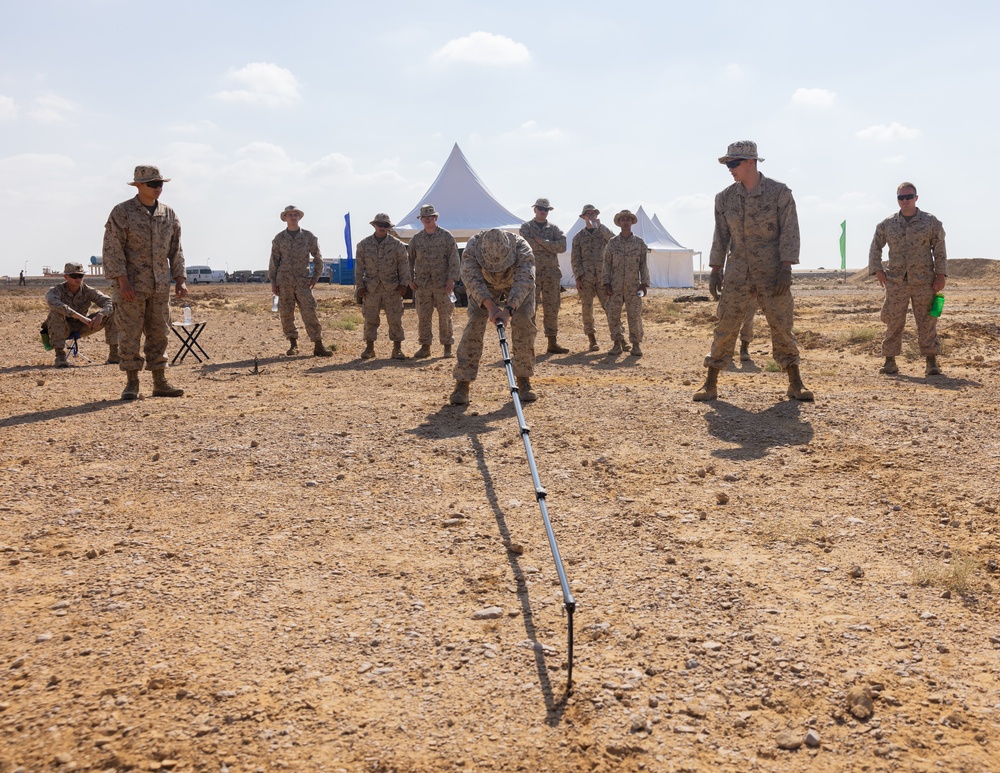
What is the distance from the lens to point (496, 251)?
7168mm

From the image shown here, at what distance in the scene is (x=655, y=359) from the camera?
11320 mm

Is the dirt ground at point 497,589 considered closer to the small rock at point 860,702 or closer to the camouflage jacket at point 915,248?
the small rock at point 860,702

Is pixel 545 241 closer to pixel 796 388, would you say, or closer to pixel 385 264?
pixel 385 264

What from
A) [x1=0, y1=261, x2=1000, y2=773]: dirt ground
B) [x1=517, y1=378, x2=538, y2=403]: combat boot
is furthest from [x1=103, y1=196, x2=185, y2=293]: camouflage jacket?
[x1=517, y1=378, x2=538, y2=403]: combat boot

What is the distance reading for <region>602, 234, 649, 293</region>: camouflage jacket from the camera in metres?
11.5

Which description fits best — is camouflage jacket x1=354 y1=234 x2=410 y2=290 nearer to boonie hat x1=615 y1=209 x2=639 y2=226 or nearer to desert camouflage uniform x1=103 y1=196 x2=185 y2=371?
boonie hat x1=615 y1=209 x2=639 y2=226

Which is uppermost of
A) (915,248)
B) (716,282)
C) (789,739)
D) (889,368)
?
(915,248)

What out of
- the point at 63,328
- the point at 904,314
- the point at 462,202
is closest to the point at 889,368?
the point at 904,314

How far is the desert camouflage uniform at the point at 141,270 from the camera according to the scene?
777 cm

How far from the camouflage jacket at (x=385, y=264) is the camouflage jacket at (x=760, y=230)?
509 centimetres

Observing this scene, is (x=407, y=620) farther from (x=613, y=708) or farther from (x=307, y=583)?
(x=613, y=708)

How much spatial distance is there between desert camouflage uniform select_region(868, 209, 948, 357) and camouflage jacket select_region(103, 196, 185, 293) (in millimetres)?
7783

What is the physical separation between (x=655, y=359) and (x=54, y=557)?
856 cm

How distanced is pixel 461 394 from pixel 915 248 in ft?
19.1
